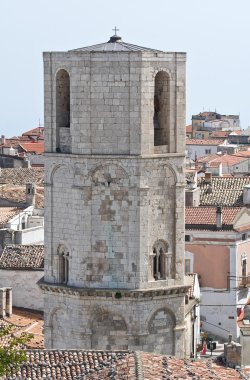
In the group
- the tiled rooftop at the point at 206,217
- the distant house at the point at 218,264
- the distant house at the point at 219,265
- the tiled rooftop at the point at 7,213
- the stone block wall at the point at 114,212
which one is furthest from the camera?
the tiled rooftop at the point at 7,213

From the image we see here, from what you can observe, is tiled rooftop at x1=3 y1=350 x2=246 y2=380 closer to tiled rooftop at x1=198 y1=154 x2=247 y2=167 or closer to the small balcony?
the small balcony

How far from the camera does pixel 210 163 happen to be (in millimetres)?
96062

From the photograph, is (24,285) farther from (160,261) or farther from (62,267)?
(160,261)

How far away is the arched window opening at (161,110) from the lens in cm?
3591

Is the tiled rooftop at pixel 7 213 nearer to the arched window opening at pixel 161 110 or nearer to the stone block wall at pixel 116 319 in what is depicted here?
the stone block wall at pixel 116 319

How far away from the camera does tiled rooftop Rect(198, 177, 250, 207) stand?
70438mm

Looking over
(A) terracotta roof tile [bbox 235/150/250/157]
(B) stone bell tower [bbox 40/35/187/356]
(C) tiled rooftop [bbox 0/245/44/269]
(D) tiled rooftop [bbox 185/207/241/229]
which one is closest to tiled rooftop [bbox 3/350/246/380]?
(B) stone bell tower [bbox 40/35/187/356]

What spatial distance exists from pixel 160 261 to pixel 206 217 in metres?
22.7

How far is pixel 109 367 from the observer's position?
33.3 metres

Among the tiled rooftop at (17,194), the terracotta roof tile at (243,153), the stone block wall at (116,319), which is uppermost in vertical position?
the terracotta roof tile at (243,153)

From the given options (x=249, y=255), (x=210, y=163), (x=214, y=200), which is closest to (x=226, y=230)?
(x=249, y=255)

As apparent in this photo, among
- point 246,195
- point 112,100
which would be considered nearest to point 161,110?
point 112,100

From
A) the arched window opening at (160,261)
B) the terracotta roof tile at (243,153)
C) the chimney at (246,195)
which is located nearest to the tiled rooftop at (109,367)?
the arched window opening at (160,261)

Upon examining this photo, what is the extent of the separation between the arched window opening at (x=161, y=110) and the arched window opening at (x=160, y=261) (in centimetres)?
222
